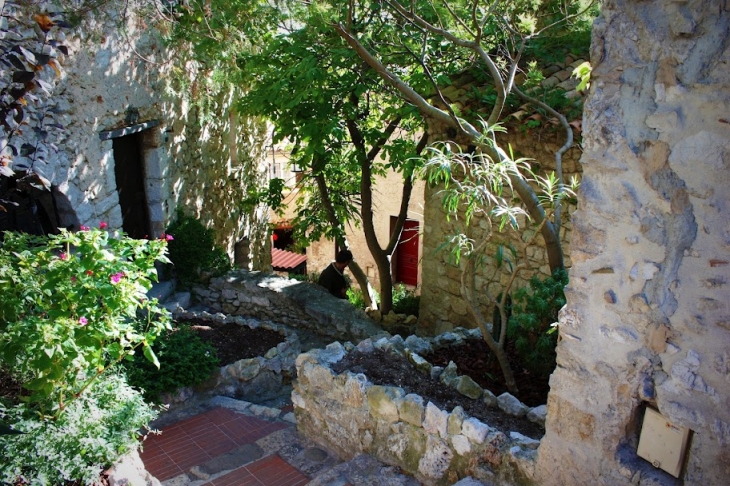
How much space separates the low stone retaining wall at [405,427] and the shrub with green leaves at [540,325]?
0.45 metres

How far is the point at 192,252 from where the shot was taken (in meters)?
7.70

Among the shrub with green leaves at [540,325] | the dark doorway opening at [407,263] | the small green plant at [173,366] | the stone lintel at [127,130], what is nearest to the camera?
the shrub with green leaves at [540,325]

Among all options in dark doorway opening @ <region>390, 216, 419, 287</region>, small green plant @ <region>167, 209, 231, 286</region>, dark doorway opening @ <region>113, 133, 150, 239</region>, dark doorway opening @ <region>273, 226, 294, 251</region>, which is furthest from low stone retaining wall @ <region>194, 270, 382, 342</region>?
dark doorway opening @ <region>273, 226, 294, 251</region>

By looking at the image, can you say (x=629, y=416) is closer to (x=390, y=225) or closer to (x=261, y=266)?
(x=261, y=266)

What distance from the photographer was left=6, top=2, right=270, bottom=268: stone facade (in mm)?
5801

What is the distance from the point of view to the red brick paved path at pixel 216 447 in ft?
12.8

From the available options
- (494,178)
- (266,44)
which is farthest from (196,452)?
(266,44)

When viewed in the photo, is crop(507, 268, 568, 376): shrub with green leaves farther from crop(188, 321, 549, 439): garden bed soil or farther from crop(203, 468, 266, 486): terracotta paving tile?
crop(203, 468, 266, 486): terracotta paving tile

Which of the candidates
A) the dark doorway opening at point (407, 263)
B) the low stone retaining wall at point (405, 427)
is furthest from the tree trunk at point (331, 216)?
the dark doorway opening at point (407, 263)

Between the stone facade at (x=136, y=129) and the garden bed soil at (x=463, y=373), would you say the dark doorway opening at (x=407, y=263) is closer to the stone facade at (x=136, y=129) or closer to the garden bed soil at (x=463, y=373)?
the stone facade at (x=136, y=129)

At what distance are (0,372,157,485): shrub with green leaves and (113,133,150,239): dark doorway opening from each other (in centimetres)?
401

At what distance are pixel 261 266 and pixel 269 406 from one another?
608 centimetres

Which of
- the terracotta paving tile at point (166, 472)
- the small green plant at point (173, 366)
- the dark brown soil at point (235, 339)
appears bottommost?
the terracotta paving tile at point (166, 472)

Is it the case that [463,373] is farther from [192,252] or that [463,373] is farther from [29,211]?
[192,252]
